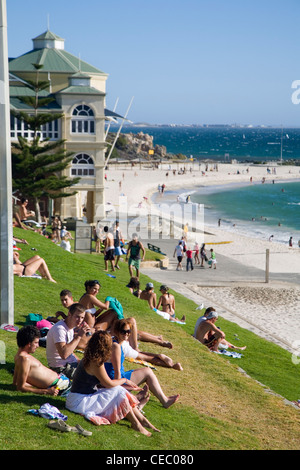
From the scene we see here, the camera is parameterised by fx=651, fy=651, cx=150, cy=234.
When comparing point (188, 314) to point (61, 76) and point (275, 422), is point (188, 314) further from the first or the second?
point (61, 76)

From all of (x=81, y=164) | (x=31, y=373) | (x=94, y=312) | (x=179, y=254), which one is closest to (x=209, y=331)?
(x=94, y=312)

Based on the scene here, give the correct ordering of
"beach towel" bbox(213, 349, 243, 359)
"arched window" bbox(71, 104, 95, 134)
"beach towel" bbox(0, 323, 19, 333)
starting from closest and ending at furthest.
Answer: "beach towel" bbox(0, 323, 19, 333), "beach towel" bbox(213, 349, 243, 359), "arched window" bbox(71, 104, 95, 134)

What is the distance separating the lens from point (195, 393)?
7469mm

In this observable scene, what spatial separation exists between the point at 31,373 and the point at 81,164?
21795 millimetres

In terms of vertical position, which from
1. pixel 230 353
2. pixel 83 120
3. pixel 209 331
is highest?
pixel 83 120

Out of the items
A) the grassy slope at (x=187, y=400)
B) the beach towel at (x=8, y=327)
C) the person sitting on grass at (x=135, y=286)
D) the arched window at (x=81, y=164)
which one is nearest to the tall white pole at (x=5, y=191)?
the beach towel at (x=8, y=327)

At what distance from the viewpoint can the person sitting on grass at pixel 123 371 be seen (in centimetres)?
604

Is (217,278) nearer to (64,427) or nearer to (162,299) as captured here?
(162,299)

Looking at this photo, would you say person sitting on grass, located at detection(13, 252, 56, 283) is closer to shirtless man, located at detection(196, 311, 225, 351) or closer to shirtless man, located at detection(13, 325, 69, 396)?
shirtless man, located at detection(196, 311, 225, 351)

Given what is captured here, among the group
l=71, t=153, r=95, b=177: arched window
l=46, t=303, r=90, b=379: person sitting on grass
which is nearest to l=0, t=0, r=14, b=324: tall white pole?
l=46, t=303, r=90, b=379: person sitting on grass

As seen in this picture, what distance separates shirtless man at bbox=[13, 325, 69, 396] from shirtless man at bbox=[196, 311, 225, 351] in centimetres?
408

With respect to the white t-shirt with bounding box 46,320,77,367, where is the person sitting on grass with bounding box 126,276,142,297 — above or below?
below

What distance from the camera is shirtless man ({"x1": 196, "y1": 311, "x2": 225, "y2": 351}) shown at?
9945 millimetres

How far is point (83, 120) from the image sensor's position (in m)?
27.2
